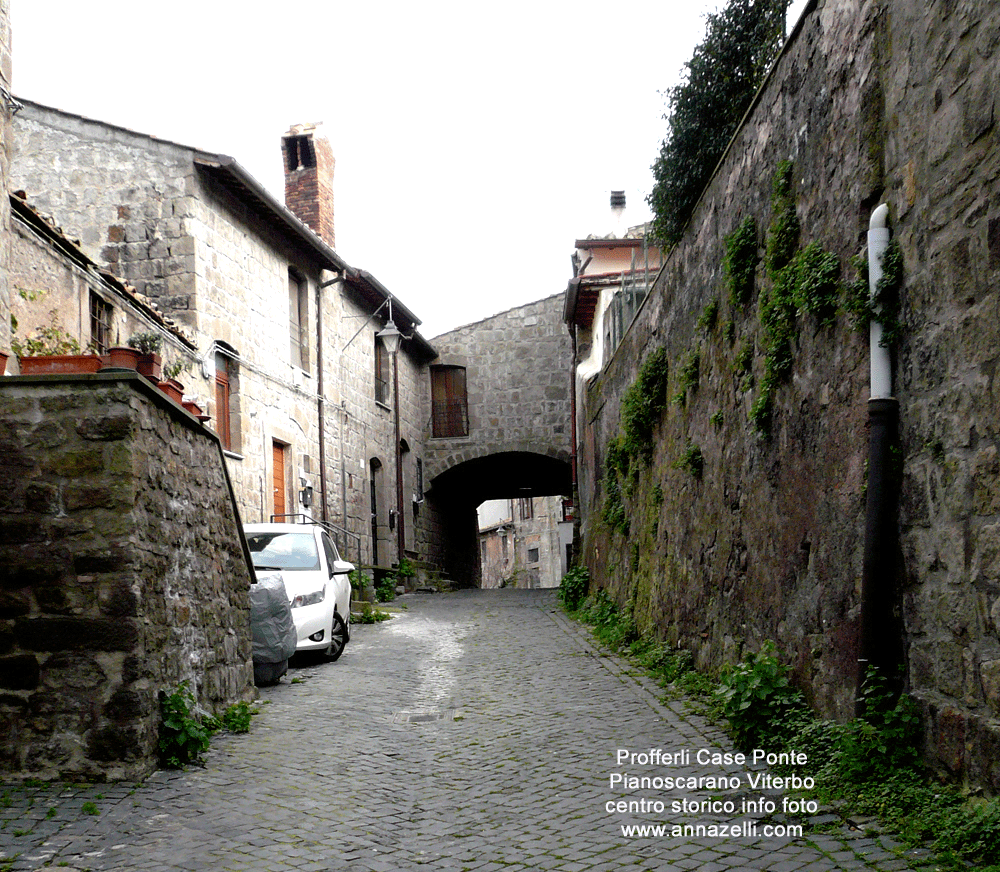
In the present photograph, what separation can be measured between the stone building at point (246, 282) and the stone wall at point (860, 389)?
8.07 meters

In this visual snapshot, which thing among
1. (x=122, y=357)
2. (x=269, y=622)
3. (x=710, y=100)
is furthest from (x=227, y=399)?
(x=122, y=357)

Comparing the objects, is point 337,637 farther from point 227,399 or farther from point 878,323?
point 878,323

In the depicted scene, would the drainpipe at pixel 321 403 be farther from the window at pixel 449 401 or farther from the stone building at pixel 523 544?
the stone building at pixel 523 544

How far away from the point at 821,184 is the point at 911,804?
10.2ft

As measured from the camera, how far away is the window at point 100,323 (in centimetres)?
1081

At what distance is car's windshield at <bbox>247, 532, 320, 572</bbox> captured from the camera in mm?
10562

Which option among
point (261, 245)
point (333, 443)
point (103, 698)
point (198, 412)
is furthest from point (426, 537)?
point (103, 698)

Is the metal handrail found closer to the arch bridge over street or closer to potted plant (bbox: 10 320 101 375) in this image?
the arch bridge over street

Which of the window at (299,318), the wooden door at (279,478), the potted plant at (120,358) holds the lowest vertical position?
the wooden door at (279,478)

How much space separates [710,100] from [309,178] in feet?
38.7

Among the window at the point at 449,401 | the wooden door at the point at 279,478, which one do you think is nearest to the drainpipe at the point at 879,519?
the wooden door at the point at 279,478

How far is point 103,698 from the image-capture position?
5164 millimetres

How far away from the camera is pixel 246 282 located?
51.0 feet

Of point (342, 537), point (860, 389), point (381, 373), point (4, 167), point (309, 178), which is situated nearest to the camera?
point (860, 389)
